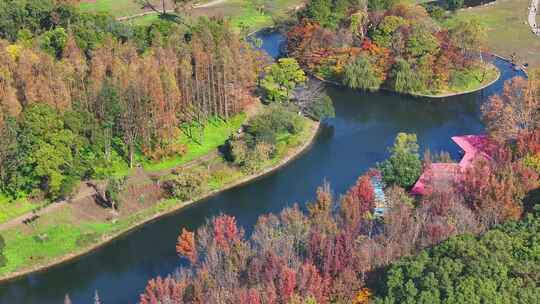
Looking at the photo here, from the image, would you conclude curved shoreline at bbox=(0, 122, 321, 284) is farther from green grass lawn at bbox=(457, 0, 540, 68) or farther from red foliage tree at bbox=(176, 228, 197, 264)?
green grass lawn at bbox=(457, 0, 540, 68)

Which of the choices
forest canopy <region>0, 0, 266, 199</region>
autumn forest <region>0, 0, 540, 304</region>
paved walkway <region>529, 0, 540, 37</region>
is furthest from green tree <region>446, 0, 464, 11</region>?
forest canopy <region>0, 0, 266, 199</region>

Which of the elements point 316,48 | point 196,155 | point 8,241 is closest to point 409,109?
point 316,48

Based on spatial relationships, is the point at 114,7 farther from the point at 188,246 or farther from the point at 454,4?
the point at 188,246

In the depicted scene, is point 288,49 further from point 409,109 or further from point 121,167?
point 121,167

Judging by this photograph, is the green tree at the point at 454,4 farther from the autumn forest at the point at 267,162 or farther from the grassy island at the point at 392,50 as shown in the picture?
the grassy island at the point at 392,50

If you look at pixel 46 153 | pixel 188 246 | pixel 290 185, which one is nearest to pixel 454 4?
pixel 290 185
